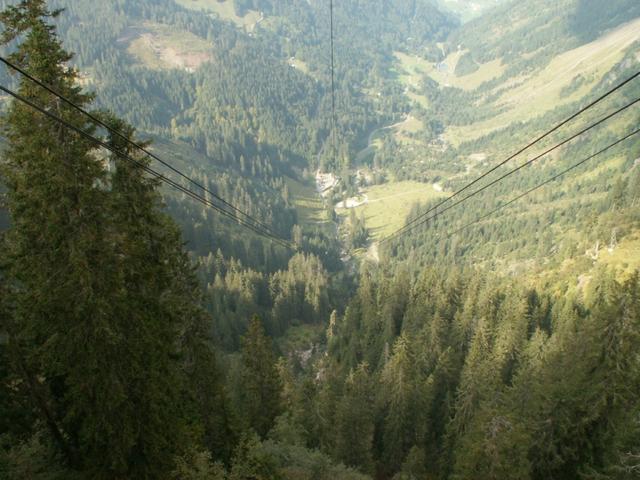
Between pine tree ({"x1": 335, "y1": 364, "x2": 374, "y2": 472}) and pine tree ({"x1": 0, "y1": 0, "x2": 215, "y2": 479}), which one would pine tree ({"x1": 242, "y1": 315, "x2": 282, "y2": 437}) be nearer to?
pine tree ({"x1": 335, "y1": 364, "x2": 374, "y2": 472})

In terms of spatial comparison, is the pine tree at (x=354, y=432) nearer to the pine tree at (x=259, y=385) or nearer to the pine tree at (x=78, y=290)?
the pine tree at (x=259, y=385)

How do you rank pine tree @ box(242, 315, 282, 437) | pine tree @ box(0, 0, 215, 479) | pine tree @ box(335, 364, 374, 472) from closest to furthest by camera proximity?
pine tree @ box(0, 0, 215, 479), pine tree @ box(242, 315, 282, 437), pine tree @ box(335, 364, 374, 472)

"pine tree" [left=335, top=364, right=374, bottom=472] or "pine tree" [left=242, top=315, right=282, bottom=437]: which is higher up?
"pine tree" [left=242, top=315, right=282, bottom=437]

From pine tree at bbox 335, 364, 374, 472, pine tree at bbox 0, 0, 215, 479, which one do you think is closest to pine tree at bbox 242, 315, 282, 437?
pine tree at bbox 335, 364, 374, 472

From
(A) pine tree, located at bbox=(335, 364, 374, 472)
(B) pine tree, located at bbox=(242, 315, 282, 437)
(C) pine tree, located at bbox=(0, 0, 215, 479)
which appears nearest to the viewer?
(C) pine tree, located at bbox=(0, 0, 215, 479)

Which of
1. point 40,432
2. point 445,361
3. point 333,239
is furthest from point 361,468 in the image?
point 333,239

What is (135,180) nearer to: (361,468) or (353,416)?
(353,416)

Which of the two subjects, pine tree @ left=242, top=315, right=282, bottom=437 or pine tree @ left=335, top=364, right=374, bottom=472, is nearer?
pine tree @ left=242, top=315, right=282, bottom=437

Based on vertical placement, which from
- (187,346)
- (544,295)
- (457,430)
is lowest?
(457,430)

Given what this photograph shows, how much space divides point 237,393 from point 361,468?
50.5 feet

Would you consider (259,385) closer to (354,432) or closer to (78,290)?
(354,432)

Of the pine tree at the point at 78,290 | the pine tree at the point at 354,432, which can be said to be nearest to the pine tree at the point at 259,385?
the pine tree at the point at 354,432

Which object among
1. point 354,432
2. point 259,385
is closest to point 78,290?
point 259,385

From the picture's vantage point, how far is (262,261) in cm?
15688
